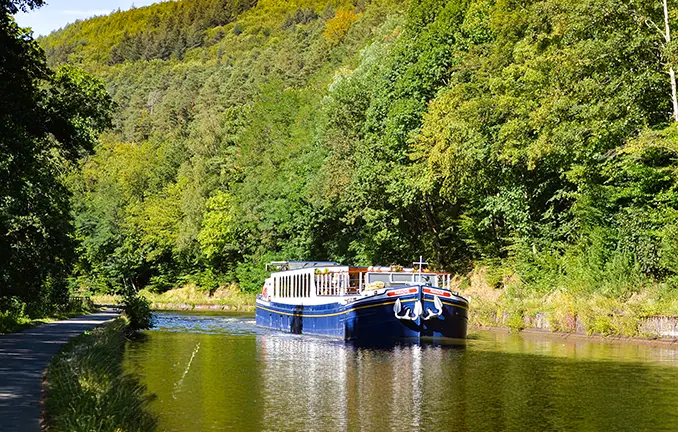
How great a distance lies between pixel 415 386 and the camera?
22.5 meters

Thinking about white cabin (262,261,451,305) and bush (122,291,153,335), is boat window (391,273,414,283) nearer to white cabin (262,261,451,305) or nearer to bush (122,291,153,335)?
white cabin (262,261,451,305)

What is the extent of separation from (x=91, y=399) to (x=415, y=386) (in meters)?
10.7

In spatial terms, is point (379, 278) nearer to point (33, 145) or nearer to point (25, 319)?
point (25, 319)

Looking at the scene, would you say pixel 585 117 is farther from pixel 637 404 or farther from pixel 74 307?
pixel 74 307

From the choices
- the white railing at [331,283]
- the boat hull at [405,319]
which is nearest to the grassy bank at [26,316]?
the white railing at [331,283]

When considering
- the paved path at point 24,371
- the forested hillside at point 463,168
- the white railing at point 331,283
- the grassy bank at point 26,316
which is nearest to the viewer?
the paved path at point 24,371

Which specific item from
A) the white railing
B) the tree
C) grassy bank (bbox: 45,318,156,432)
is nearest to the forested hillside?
the white railing

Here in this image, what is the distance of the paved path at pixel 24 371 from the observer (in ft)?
44.7

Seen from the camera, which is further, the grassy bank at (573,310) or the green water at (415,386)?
the grassy bank at (573,310)

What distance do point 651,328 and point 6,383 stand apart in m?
25.5

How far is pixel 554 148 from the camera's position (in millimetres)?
40594

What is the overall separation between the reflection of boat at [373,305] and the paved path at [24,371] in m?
11.9

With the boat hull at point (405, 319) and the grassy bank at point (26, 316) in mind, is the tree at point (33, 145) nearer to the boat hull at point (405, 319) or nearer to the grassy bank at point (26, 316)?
the grassy bank at point (26, 316)

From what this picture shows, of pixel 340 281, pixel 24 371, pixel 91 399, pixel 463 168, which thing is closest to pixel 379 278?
pixel 340 281
